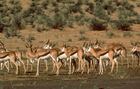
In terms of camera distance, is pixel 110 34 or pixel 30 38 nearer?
pixel 30 38

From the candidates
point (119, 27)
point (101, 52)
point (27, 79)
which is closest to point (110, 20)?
point (119, 27)

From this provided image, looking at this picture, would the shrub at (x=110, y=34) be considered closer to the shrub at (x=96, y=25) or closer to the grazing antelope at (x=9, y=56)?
the shrub at (x=96, y=25)

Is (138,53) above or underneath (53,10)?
underneath

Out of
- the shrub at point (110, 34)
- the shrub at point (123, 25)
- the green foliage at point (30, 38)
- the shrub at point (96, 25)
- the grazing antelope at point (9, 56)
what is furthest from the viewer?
the shrub at point (123, 25)

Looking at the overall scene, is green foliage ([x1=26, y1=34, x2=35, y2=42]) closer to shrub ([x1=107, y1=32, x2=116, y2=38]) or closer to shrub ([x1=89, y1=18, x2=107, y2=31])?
shrub ([x1=107, y1=32, x2=116, y2=38])

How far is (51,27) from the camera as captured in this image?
43.9 m

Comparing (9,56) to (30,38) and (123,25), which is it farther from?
(123,25)

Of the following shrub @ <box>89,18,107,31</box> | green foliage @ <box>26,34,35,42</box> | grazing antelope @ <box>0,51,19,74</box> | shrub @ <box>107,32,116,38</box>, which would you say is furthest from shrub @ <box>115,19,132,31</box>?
grazing antelope @ <box>0,51,19,74</box>

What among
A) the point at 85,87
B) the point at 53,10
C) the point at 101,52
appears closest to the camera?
the point at 85,87

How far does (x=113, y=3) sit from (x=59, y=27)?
615 inches

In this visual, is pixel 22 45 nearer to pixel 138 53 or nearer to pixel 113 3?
pixel 138 53

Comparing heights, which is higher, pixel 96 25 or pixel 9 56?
pixel 96 25

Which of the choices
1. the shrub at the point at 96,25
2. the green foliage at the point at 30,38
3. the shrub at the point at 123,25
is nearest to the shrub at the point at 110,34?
the shrub at the point at 96,25

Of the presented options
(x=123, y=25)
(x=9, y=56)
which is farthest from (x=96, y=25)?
(x=9, y=56)
